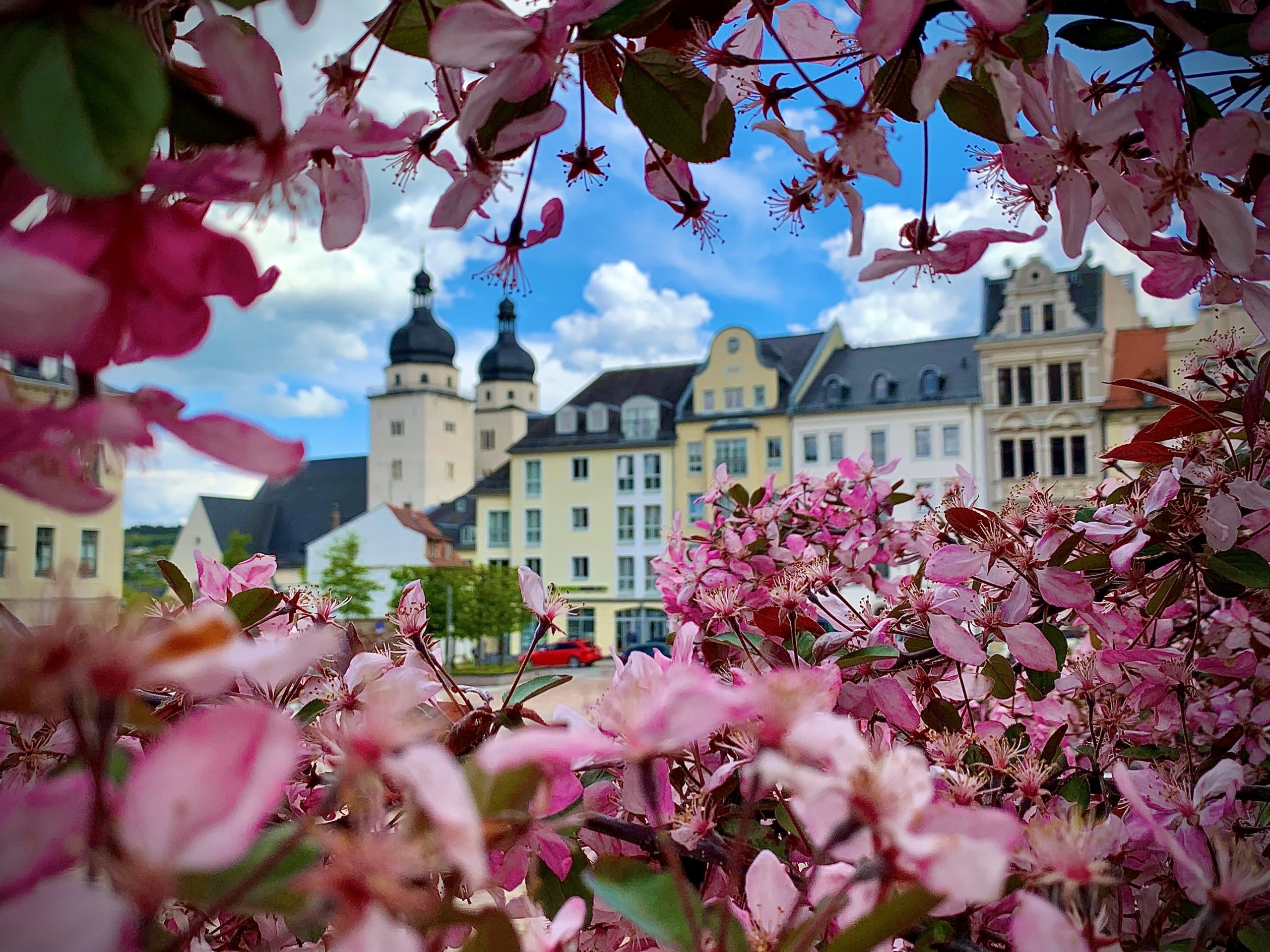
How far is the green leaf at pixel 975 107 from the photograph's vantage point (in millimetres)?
473

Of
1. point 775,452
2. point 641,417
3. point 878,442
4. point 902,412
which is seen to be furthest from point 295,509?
point 902,412

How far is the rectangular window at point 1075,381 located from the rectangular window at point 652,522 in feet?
24.0

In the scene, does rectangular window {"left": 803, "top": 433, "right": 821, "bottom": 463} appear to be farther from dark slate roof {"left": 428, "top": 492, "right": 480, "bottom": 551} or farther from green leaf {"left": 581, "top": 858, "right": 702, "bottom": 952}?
green leaf {"left": 581, "top": 858, "right": 702, "bottom": 952}

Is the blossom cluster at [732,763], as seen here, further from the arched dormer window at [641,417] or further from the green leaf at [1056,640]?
the arched dormer window at [641,417]

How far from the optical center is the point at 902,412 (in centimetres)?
1452

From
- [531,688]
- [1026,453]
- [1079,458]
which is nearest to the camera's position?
[531,688]

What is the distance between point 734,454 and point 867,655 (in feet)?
50.0

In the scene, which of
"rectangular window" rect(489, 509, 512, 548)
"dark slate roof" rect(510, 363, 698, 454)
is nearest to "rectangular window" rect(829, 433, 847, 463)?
"dark slate roof" rect(510, 363, 698, 454)

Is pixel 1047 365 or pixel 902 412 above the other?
pixel 1047 365

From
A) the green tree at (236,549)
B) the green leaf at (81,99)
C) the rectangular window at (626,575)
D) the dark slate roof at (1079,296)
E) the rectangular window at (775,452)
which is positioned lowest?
the rectangular window at (626,575)

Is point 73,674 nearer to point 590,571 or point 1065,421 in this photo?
point 1065,421

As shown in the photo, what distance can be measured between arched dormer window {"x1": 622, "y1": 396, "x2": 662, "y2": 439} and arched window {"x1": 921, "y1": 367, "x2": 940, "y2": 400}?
494 cm

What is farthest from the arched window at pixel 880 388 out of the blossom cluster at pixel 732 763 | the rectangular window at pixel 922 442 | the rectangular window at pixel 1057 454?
the blossom cluster at pixel 732 763

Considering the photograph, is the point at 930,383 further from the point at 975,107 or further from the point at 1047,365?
the point at 975,107
